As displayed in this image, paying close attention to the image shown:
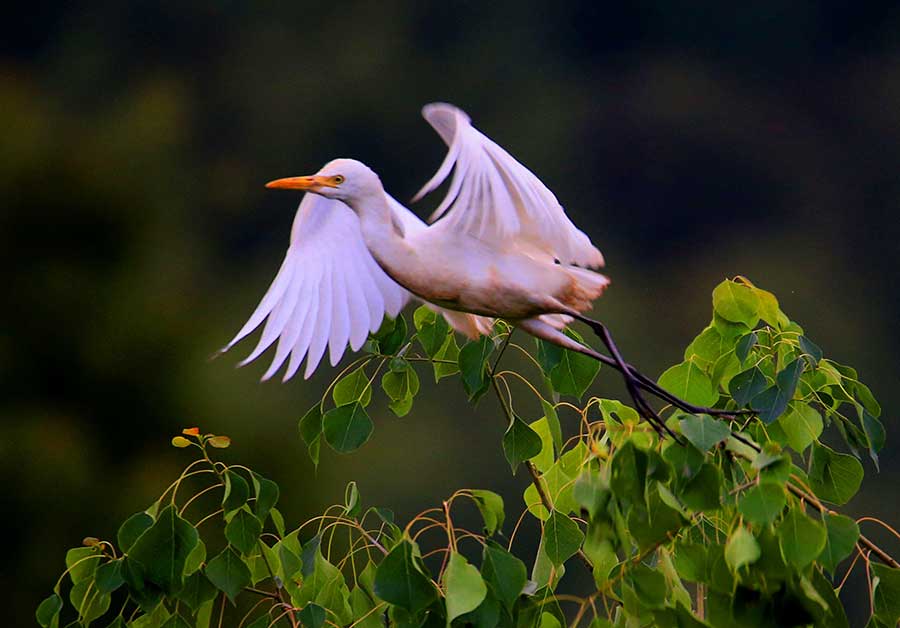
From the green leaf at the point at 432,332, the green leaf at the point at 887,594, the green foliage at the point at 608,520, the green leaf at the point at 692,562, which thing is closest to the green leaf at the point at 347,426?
the green foliage at the point at 608,520

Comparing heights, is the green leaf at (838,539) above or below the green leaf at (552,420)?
above

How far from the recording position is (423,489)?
3041mm

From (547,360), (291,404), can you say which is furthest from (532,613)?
(291,404)

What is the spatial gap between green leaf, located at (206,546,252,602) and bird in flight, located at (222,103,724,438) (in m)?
0.15

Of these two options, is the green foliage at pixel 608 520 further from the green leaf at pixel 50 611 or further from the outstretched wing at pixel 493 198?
the outstretched wing at pixel 493 198

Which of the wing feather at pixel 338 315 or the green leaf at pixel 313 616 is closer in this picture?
the green leaf at pixel 313 616

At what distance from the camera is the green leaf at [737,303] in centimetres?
97

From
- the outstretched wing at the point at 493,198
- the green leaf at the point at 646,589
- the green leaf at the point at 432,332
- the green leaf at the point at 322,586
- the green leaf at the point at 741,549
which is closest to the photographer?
the green leaf at the point at 741,549

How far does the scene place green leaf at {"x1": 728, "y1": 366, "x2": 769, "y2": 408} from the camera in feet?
3.03

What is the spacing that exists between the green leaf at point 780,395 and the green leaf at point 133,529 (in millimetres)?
474

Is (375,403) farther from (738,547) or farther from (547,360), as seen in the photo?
(738,547)

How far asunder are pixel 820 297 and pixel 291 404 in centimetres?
143

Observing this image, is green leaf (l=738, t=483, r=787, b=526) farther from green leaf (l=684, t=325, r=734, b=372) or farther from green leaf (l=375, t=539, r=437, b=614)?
green leaf (l=684, t=325, r=734, b=372)

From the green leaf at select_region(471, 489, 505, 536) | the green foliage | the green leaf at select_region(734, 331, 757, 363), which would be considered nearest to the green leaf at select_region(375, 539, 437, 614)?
the green foliage
